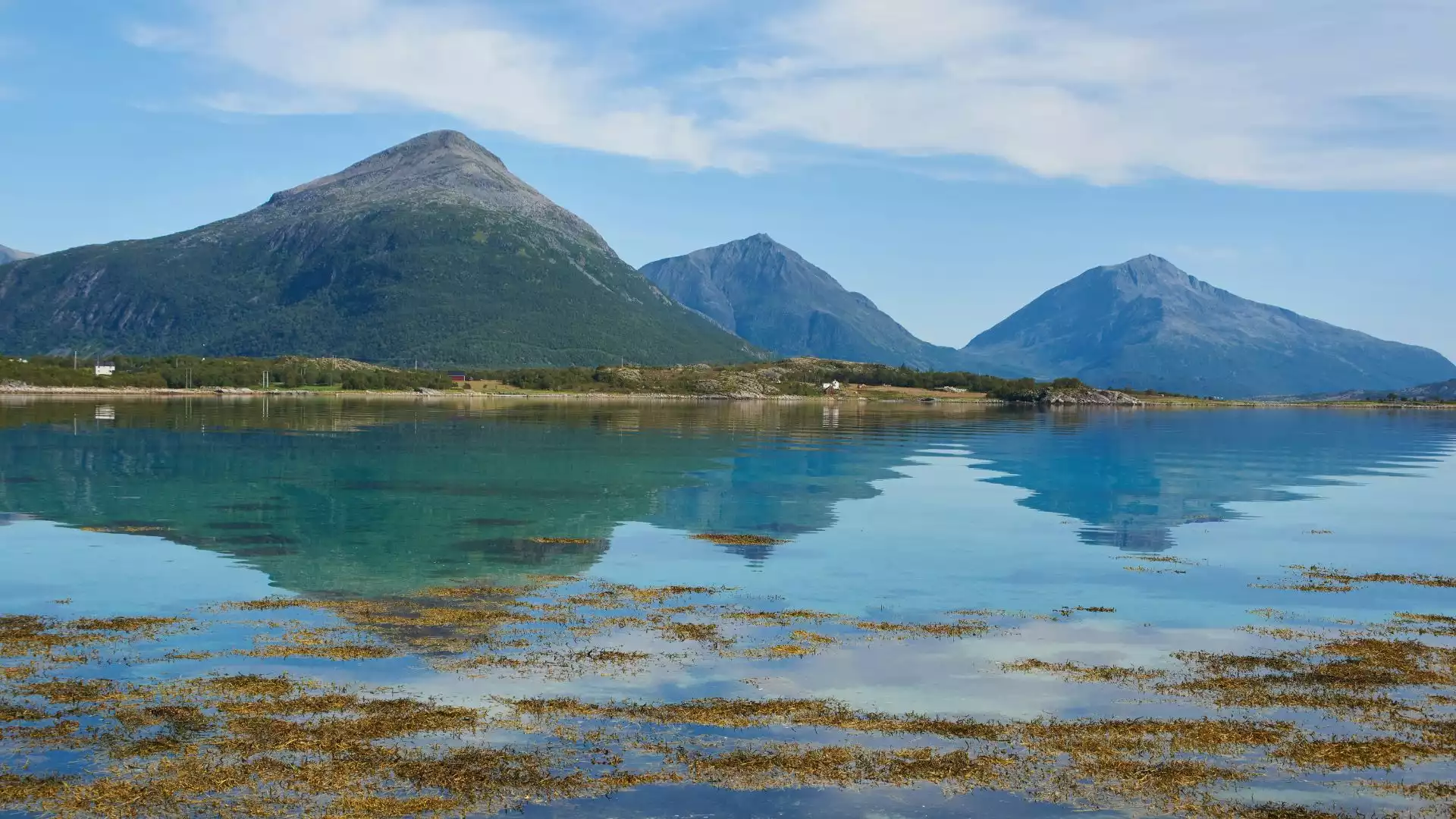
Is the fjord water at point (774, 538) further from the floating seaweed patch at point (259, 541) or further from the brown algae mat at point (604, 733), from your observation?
the brown algae mat at point (604, 733)

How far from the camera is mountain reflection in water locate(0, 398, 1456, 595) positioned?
40.1 metres

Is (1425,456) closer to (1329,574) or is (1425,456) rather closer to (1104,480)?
(1104,480)

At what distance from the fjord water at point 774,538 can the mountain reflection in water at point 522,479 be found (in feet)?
1.05

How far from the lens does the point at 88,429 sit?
335 feet

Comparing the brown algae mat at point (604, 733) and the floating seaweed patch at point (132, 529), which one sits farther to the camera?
the floating seaweed patch at point (132, 529)

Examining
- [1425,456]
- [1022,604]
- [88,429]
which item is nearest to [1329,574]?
[1022,604]

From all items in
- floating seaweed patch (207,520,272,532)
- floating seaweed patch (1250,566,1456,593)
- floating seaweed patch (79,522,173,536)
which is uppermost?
floating seaweed patch (207,520,272,532)

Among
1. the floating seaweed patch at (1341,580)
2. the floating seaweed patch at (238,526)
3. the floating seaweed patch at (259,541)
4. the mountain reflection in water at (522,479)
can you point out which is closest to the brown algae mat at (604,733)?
the mountain reflection in water at (522,479)

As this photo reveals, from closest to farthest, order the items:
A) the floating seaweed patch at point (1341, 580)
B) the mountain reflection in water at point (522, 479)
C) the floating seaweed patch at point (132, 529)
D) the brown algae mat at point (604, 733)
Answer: the brown algae mat at point (604, 733) → the floating seaweed patch at point (1341, 580) → the mountain reflection in water at point (522, 479) → the floating seaweed patch at point (132, 529)

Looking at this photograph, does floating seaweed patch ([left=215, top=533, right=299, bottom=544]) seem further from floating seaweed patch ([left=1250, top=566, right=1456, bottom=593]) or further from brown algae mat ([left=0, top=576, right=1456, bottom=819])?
floating seaweed patch ([left=1250, top=566, right=1456, bottom=593])

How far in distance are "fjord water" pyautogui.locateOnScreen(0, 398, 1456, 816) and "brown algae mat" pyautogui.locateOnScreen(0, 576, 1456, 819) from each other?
836mm

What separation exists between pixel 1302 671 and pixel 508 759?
659 inches

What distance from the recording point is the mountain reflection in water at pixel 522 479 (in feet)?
131

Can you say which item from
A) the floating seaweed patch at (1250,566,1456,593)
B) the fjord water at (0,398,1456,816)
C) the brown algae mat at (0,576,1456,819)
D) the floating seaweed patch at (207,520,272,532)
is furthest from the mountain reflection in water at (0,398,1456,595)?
the brown algae mat at (0,576,1456,819)
